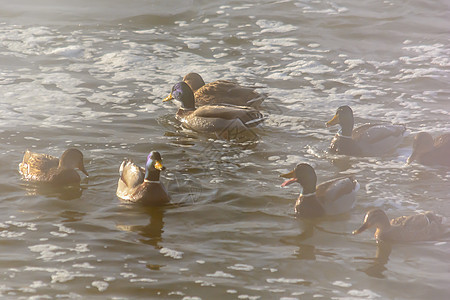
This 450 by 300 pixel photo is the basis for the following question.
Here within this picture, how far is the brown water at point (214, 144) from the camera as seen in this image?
753 centimetres

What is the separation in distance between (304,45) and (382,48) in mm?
1623

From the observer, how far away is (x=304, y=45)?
55.3ft

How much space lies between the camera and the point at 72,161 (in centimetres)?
1004

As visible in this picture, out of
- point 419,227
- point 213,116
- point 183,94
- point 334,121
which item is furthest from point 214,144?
point 419,227

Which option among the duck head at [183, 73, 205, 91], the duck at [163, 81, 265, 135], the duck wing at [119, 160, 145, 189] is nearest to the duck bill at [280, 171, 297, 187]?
the duck wing at [119, 160, 145, 189]

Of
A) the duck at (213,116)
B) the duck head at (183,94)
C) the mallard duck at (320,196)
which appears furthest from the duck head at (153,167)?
the duck head at (183,94)

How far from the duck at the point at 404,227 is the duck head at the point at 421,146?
273cm

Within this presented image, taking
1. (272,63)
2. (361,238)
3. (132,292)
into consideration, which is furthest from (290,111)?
(132,292)

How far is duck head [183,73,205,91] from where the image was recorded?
1434 cm

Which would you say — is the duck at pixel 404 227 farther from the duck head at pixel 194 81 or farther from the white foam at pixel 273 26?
the white foam at pixel 273 26

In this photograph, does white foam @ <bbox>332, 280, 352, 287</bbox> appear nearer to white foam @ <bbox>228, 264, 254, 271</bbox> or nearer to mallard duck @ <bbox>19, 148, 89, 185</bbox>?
white foam @ <bbox>228, 264, 254, 271</bbox>

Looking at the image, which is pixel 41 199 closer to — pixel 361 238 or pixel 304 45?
pixel 361 238

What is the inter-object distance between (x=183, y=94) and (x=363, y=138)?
10.9 feet

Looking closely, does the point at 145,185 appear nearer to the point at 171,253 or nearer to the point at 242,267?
the point at 171,253
